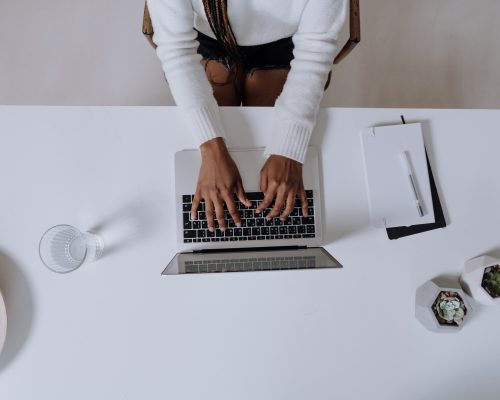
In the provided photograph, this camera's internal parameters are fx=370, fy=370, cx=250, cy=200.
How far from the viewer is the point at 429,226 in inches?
33.7

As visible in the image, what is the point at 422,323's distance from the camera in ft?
2.72

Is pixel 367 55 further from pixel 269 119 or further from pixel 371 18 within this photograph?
pixel 269 119

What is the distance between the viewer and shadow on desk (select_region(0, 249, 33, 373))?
79cm

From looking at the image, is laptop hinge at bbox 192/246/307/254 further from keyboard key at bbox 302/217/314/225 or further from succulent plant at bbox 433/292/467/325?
succulent plant at bbox 433/292/467/325

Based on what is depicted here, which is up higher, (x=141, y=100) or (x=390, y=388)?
Result: (x=141, y=100)

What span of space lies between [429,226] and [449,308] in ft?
0.60

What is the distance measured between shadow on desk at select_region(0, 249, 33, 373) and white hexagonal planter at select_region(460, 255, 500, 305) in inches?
38.0

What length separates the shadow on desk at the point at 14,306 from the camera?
79 centimetres

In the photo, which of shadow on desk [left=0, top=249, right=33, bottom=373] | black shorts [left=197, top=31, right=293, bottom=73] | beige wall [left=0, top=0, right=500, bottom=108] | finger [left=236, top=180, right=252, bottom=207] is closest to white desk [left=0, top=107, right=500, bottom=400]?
shadow on desk [left=0, top=249, right=33, bottom=373]

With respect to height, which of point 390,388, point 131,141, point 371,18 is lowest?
point 390,388

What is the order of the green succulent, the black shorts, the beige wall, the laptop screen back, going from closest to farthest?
the laptop screen back → the green succulent → the black shorts → the beige wall

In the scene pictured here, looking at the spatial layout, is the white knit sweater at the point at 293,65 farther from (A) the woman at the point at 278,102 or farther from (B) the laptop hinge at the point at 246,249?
(B) the laptop hinge at the point at 246,249

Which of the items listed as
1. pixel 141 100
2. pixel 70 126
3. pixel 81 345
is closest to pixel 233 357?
pixel 81 345

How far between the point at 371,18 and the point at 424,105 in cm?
42
